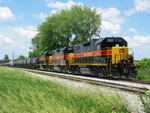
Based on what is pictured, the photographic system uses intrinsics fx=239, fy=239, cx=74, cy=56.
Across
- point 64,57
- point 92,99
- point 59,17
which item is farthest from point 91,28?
point 92,99

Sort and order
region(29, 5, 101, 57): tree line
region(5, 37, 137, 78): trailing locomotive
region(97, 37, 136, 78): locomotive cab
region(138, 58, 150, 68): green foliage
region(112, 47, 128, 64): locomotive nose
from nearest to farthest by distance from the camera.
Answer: region(97, 37, 136, 78): locomotive cab → region(5, 37, 137, 78): trailing locomotive → region(112, 47, 128, 64): locomotive nose → region(138, 58, 150, 68): green foliage → region(29, 5, 101, 57): tree line

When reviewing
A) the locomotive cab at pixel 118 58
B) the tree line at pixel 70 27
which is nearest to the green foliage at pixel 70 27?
the tree line at pixel 70 27

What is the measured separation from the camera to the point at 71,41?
196 feet

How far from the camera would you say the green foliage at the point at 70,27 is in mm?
58719

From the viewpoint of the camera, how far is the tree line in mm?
58719

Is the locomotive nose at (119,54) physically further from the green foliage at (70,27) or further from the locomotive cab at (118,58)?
the green foliage at (70,27)

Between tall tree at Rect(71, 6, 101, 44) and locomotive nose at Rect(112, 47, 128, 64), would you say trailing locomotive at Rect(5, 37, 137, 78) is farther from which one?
tall tree at Rect(71, 6, 101, 44)

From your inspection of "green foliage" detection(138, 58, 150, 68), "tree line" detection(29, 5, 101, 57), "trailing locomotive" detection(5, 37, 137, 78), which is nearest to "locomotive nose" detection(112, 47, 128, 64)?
"trailing locomotive" detection(5, 37, 137, 78)

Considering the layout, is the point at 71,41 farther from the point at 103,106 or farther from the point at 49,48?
the point at 103,106

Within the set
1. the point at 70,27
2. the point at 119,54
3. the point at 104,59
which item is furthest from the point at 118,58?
the point at 70,27

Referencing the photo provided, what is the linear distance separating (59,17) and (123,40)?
4243 centimetres

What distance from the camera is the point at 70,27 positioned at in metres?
58.9

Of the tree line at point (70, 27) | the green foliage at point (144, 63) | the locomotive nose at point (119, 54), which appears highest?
the tree line at point (70, 27)

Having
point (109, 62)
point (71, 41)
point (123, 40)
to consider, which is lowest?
point (109, 62)
